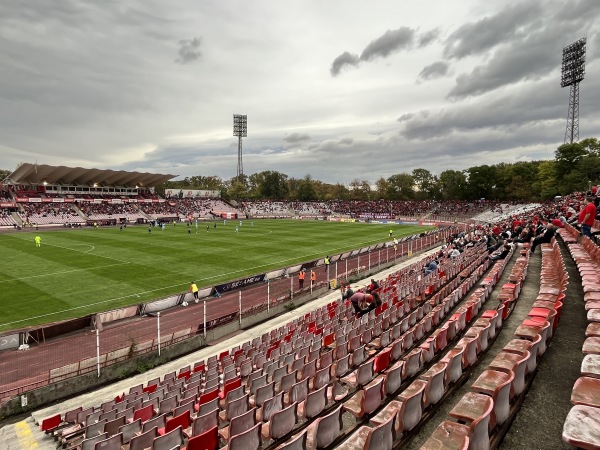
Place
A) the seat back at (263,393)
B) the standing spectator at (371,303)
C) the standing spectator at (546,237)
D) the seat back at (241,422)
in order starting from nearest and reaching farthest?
the seat back at (241,422)
the seat back at (263,393)
the standing spectator at (371,303)
the standing spectator at (546,237)

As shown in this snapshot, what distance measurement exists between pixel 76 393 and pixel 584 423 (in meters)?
14.1

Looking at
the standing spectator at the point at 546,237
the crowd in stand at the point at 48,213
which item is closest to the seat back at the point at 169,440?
the standing spectator at the point at 546,237

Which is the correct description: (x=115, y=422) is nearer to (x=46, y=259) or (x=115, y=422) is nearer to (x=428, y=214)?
(x=46, y=259)

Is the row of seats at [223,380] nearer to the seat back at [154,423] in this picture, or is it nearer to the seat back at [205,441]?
the seat back at [154,423]

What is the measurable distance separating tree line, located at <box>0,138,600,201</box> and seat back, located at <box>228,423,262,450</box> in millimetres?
59364

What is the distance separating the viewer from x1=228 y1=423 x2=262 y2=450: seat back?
4.59 metres

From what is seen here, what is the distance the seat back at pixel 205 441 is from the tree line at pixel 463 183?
195ft

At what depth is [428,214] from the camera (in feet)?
313

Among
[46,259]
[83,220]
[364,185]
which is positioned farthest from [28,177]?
[364,185]

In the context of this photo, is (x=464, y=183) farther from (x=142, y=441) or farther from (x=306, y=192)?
(x=142, y=441)

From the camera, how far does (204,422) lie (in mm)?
5980

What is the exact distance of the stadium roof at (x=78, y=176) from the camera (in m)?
75.9

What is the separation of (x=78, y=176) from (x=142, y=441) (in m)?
90.9

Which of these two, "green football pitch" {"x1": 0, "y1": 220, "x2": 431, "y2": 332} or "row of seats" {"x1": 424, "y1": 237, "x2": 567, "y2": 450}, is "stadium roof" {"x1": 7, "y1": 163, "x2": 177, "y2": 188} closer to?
"green football pitch" {"x1": 0, "y1": 220, "x2": 431, "y2": 332}
